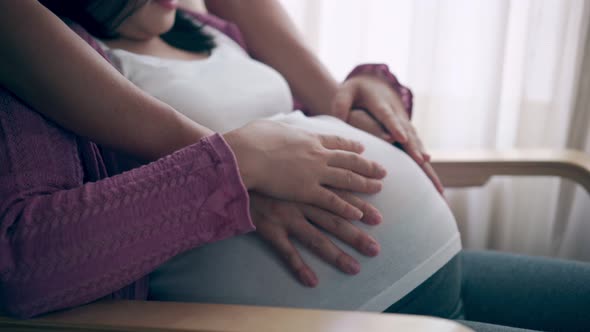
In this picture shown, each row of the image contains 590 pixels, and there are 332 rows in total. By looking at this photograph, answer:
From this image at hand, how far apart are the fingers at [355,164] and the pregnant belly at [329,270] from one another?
0.12 ft

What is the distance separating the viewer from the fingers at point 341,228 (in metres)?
0.63

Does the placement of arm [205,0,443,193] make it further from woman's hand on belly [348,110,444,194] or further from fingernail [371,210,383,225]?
fingernail [371,210,383,225]

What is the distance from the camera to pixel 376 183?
681 mm

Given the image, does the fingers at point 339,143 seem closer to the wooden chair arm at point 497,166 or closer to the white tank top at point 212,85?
the white tank top at point 212,85

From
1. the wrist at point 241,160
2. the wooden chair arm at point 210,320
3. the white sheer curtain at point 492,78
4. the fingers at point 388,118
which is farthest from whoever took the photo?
the white sheer curtain at point 492,78

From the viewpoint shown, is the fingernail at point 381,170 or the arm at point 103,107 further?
the fingernail at point 381,170

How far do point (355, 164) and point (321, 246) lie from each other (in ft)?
0.40

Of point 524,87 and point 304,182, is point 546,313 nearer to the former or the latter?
point 304,182

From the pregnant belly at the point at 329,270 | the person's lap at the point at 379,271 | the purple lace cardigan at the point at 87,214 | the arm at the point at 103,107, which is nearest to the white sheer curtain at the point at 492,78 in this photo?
the person's lap at the point at 379,271

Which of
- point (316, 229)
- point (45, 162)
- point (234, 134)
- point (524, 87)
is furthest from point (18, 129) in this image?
point (524, 87)

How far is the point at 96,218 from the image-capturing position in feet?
1.70

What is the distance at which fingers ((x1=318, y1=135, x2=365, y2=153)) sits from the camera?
0.69 meters

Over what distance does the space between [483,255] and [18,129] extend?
2.71 feet

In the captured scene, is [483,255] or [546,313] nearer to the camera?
[546,313]
